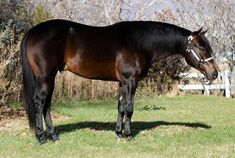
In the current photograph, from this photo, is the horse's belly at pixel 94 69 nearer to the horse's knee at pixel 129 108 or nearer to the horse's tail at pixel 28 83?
the horse's knee at pixel 129 108

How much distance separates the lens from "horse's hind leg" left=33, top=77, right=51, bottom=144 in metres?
8.06

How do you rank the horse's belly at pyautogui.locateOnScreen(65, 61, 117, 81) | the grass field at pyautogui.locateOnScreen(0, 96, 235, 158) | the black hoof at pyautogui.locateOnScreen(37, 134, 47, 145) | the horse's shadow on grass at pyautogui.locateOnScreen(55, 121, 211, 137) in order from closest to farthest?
the grass field at pyautogui.locateOnScreen(0, 96, 235, 158)
the black hoof at pyautogui.locateOnScreen(37, 134, 47, 145)
the horse's belly at pyautogui.locateOnScreen(65, 61, 117, 81)
the horse's shadow on grass at pyautogui.locateOnScreen(55, 121, 211, 137)

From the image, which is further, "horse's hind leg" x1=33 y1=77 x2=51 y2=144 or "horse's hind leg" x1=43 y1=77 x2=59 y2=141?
"horse's hind leg" x1=43 y1=77 x2=59 y2=141

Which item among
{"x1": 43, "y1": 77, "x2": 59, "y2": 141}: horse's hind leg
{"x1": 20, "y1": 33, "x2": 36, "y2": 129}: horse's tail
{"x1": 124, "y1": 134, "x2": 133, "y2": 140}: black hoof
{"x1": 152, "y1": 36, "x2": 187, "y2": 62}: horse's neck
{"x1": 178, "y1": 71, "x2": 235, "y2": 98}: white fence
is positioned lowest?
{"x1": 178, "y1": 71, "x2": 235, "y2": 98}: white fence

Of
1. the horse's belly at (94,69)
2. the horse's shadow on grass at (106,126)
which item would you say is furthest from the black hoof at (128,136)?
the horse's belly at (94,69)

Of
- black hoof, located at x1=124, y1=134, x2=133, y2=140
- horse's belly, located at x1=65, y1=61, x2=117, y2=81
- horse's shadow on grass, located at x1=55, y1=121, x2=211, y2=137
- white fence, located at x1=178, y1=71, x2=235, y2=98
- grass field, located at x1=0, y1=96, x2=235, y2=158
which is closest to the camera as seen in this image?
grass field, located at x1=0, y1=96, x2=235, y2=158

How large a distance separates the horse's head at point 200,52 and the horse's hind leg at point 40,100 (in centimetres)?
253

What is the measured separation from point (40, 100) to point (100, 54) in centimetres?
129

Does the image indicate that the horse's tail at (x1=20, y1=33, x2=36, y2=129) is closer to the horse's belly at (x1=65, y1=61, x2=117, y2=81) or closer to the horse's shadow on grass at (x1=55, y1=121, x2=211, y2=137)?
the horse's belly at (x1=65, y1=61, x2=117, y2=81)

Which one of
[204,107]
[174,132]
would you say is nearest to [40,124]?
[174,132]

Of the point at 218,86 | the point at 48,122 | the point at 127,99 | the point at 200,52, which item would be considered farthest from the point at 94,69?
the point at 218,86

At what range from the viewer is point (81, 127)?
392 inches

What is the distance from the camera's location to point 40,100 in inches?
318

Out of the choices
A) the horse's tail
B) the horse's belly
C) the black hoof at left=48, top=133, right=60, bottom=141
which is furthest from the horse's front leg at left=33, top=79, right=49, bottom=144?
the horse's belly
